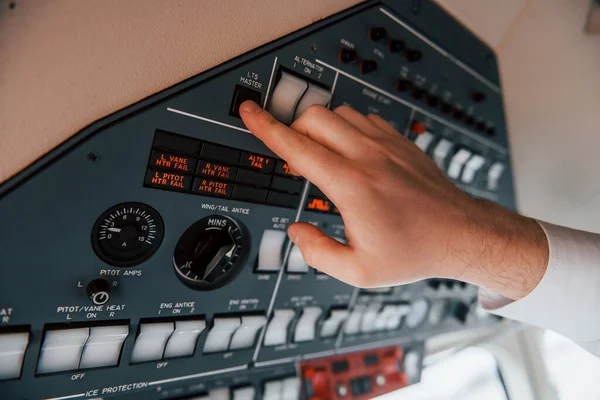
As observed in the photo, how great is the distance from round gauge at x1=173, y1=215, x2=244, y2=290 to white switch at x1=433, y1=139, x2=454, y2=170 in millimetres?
858

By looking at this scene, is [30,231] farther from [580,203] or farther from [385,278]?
[580,203]

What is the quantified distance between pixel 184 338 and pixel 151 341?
77 mm

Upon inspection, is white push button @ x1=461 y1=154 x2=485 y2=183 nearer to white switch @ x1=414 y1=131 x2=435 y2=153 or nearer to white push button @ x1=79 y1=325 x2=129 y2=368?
white switch @ x1=414 y1=131 x2=435 y2=153

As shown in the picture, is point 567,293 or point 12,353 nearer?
point 12,353

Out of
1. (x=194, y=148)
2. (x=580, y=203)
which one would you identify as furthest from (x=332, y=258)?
(x=580, y=203)

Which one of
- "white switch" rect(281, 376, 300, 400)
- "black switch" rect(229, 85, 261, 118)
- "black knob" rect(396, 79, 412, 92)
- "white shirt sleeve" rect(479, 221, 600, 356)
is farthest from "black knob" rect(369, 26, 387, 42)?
"white switch" rect(281, 376, 300, 400)

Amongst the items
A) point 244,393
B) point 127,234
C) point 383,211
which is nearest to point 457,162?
point 383,211

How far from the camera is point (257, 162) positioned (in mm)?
934

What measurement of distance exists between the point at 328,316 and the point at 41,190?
0.85 meters

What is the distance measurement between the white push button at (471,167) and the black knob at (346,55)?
802mm

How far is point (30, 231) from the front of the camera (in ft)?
2.26

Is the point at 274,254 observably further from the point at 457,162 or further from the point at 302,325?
the point at 457,162

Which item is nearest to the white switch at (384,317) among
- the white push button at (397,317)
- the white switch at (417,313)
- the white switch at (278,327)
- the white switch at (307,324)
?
the white push button at (397,317)

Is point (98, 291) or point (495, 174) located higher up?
point (495, 174)
